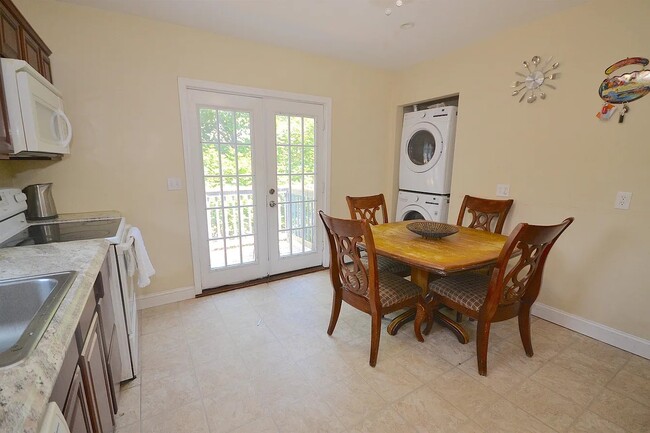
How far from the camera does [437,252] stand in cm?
171

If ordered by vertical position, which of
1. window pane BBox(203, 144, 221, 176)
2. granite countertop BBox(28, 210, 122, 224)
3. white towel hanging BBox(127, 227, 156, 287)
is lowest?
white towel hanging BBox(127, 227, 156, 287)

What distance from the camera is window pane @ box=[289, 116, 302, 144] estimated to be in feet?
9.68

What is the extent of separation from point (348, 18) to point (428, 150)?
64.7 inches

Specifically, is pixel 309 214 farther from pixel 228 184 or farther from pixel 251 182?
pixel 228 184

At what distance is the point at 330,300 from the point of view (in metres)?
2.65

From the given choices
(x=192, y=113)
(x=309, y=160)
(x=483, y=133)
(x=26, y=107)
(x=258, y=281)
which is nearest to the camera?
(x=26, y=107)

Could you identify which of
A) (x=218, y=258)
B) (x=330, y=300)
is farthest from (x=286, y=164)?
(x=330, y=300)

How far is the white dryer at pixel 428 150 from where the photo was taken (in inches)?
117

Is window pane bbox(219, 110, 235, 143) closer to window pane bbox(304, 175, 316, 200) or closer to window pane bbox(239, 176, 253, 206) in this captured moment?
window pane bbox(239, 176, 253, 206)

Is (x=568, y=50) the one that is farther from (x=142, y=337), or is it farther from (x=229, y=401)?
(x=142, y=337)

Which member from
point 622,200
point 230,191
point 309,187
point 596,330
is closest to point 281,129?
point 309,187

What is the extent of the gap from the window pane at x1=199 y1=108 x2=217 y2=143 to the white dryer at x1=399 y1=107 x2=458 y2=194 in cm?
217

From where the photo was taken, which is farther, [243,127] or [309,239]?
[309,239]

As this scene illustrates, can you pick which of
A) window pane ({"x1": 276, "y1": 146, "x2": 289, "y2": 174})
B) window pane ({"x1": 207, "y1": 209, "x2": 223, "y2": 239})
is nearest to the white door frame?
window pane ({"x1": 207, "y1": 209, "x2": 223, "y2": 239})
